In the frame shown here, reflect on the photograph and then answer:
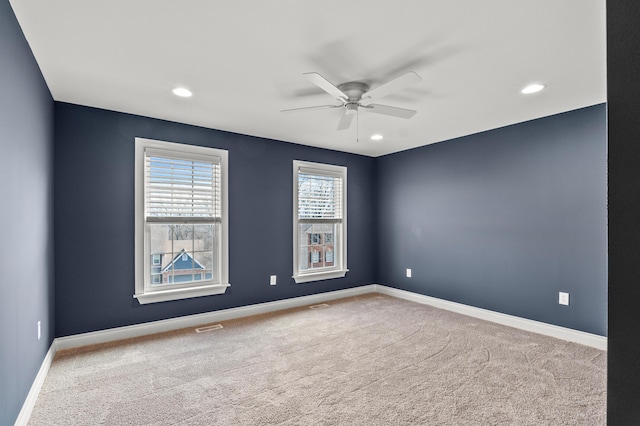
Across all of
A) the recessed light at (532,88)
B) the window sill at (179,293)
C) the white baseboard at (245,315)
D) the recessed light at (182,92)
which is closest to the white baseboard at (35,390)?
the white baseboard at (245,315)

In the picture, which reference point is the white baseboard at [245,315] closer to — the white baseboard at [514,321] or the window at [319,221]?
the white baseboard at [514,321]

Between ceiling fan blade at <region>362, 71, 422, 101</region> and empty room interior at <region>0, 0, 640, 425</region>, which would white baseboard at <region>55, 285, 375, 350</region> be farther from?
ceiling fan blade at <region>362, 71, 422, 101</region>

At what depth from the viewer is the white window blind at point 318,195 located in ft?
16.6

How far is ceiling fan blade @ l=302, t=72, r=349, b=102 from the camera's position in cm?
228

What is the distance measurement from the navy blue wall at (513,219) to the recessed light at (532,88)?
2.93ft

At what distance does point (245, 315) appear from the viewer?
433 cm

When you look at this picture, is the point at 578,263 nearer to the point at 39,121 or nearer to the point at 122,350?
the point at 122,350

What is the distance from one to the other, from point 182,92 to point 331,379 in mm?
2736

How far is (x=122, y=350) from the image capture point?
3.21 metres

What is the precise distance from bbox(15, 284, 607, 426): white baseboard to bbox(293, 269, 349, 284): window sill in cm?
24

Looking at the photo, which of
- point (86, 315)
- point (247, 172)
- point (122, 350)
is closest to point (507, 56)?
point (247, 172)

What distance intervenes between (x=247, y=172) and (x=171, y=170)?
3.07 feet

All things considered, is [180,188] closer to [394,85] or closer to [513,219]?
[394,85]

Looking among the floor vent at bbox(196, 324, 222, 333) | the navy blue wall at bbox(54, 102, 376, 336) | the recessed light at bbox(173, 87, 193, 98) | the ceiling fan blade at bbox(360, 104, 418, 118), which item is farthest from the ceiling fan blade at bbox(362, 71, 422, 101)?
the floor vent at bbox(196, 324, 222, 333)
